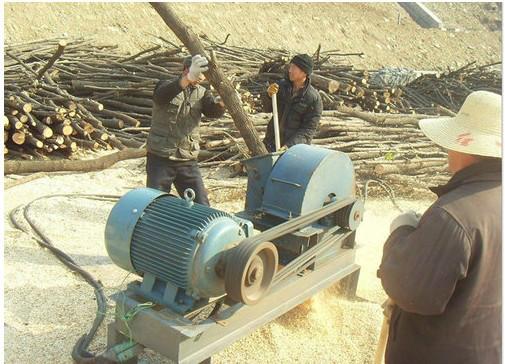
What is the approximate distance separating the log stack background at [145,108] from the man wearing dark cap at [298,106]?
213 centimetres

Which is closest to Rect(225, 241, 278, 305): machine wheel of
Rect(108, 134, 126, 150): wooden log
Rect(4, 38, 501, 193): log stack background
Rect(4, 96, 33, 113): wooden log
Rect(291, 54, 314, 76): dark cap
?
Rect(291, 54, 314, 76): dark cap

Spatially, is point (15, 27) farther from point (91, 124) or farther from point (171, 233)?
point (171, 233)

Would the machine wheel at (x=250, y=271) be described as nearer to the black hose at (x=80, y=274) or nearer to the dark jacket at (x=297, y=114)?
the black hose at (x=80, y=274)

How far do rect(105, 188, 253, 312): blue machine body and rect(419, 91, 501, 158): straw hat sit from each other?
134cm

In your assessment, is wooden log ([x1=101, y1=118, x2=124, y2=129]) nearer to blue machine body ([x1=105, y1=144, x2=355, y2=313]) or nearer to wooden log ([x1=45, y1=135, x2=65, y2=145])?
wooden log ([x1=45, y1=135, x2=65, y2=145])

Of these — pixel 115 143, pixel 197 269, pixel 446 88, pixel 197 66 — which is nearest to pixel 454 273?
pixel 197 269

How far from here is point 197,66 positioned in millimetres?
4141

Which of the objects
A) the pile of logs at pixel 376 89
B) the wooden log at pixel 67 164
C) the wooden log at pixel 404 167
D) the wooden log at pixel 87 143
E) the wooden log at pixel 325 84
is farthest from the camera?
the pile of logs at pixel 376 89

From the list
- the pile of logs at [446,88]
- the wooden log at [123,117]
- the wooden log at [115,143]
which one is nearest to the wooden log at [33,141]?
the wooden log at [115,143]

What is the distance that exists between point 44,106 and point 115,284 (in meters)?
4.16

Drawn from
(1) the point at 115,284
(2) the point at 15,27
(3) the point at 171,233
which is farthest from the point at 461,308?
(2) the point at 15,27

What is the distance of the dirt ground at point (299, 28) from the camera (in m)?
17.0

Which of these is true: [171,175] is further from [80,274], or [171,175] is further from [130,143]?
[130,143]

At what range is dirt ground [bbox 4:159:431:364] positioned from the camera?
12.5ft
